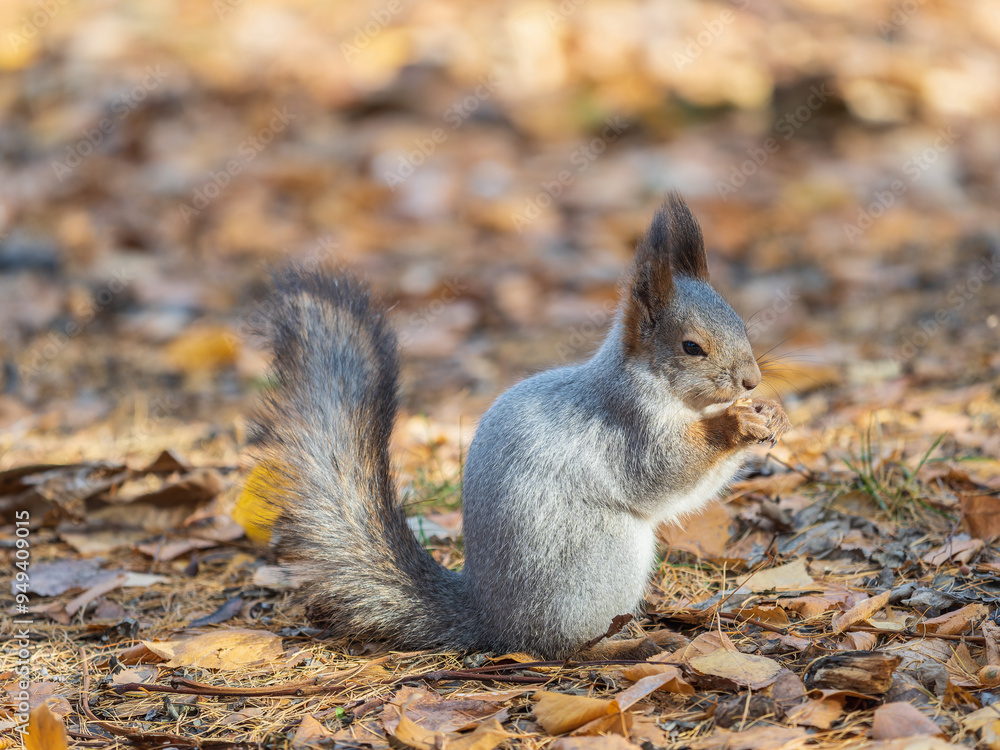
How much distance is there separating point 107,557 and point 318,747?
5.03 feet

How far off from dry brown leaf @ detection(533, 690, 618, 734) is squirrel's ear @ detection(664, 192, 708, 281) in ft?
3.60

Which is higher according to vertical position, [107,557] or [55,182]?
[55,182]

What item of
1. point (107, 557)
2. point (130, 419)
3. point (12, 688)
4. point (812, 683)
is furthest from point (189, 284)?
point (812, 683)

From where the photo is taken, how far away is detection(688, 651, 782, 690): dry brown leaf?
1.82 metres

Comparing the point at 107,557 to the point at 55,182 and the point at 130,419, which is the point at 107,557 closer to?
the point at 130,419

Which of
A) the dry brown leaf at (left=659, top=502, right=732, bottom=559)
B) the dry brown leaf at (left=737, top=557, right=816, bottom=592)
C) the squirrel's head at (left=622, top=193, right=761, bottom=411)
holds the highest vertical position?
the squirrel's head at (left=622, top=193, right=761, bottom=411)

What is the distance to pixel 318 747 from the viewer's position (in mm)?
1748

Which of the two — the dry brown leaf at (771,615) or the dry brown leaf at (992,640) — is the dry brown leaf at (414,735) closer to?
the dry brown leaf at (771,615)

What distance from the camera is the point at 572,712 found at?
1.73 metres

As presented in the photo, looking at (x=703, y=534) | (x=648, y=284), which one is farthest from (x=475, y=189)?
(x=648, y=284)

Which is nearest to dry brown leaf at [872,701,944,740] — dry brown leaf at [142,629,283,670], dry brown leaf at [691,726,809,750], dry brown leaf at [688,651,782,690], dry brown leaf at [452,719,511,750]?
dry brown leaf at [691,726,809,750]

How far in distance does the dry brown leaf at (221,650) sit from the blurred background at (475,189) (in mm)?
1454

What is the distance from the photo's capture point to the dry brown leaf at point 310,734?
176 cm

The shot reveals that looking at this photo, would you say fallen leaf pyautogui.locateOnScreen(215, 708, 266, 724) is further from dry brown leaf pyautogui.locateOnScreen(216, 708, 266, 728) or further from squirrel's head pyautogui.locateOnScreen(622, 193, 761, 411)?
squirrel's head pyautogui.locateOnScreen(622, 193, 761, 411)
